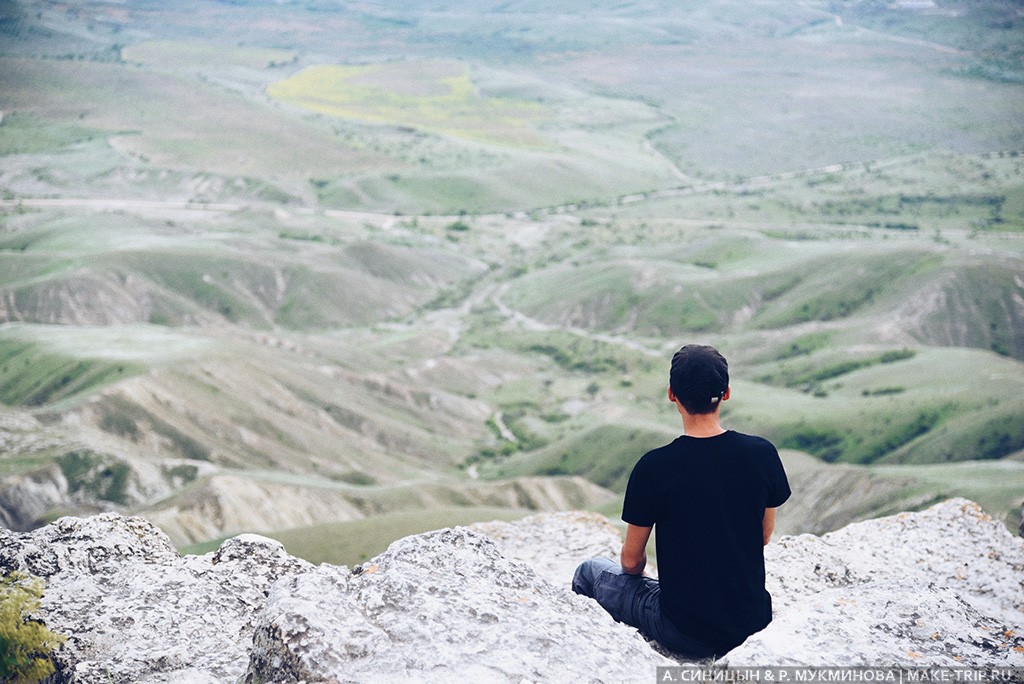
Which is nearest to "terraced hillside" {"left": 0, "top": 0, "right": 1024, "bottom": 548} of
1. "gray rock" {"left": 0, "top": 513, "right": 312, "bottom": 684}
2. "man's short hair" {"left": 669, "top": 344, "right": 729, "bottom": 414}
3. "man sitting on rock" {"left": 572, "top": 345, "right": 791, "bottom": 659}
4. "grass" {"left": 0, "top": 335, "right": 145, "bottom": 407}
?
"grass" {"left": 0, "top": 335, "right": 145, "bottom": 407}

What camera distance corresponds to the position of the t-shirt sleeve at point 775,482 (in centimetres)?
1109

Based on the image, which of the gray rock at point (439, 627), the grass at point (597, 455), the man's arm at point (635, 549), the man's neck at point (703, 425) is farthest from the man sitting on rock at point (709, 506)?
the grass at point (597, 455)

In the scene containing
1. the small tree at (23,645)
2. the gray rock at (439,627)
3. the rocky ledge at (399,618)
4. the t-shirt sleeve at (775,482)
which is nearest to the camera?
the gray rock at (439,627)

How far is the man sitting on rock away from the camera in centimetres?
1100

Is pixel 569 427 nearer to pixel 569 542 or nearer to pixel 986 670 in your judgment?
pixel 569 542

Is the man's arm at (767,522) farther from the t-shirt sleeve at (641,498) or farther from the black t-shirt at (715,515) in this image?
the t-shirt sleeve at (641,498)

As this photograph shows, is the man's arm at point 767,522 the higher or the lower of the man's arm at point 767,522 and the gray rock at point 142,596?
the higher

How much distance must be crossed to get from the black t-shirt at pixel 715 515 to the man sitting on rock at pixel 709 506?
0.04ft

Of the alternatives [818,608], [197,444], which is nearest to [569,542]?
[818,608]

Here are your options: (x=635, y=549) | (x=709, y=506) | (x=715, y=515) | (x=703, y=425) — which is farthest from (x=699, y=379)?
(x=635, y=549)

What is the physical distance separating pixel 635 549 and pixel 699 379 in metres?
2.39

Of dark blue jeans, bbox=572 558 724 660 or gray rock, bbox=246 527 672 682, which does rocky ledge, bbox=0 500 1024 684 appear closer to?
gray rock, bbox=246 527 672 682

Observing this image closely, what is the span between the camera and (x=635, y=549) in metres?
12.0

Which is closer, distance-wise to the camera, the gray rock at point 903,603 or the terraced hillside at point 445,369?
the gray rock at point 903,603
